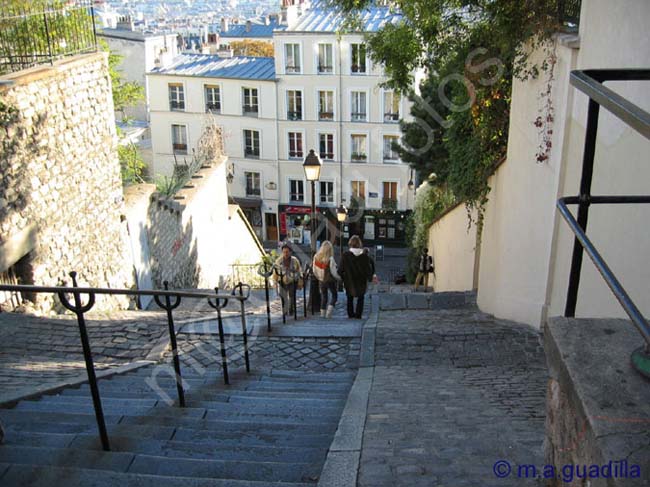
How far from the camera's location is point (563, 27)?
6395 mm

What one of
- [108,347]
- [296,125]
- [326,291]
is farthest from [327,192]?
[108,347]

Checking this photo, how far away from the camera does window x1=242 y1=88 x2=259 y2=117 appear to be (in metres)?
29.6

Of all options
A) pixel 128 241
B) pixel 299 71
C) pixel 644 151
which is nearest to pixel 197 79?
pixel 299 71

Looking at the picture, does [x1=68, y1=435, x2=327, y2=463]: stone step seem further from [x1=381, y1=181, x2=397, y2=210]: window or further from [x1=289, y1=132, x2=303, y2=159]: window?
[x1=381, y1=181, x2=397, y2=210]: window

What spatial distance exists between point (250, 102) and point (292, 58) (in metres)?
3.01

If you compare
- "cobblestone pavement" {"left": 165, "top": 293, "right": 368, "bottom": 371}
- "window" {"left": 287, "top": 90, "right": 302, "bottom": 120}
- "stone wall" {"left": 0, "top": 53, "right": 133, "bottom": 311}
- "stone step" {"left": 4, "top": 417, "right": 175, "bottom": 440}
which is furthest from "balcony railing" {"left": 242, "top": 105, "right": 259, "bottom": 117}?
"stone step" {"left": 4, "top": 417, "right": 175, "bottom": 440}

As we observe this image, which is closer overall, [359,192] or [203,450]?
[203,450]

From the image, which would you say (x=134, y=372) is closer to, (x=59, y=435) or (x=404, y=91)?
(x=59, y=435)

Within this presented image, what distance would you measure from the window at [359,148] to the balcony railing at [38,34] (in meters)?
20.4

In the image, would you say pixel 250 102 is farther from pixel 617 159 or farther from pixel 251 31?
pixel 617 159

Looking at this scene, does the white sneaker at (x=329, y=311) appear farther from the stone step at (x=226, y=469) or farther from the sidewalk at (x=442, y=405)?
the stone step at (x=226, y=469)

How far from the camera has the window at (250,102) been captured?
2962 centimetres

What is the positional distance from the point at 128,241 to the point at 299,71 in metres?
19.9

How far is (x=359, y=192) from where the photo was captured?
1208 inches
